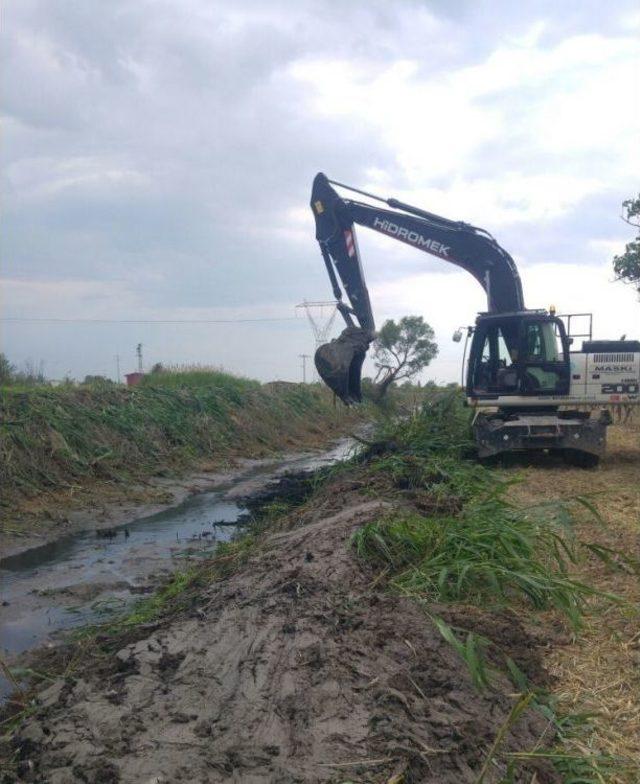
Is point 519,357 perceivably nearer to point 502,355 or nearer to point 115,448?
point 502,355

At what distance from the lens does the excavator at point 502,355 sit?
10.7m

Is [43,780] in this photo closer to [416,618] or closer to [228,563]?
[416,618]

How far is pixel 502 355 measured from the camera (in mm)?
11438

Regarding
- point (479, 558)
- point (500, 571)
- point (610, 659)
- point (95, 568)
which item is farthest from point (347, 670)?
point (95, 568)

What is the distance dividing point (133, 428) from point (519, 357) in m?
7.04

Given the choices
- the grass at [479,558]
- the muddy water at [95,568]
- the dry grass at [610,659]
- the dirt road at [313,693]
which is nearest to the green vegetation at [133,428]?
the muddy water at [95,568]

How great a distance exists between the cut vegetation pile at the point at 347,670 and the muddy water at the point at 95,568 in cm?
69

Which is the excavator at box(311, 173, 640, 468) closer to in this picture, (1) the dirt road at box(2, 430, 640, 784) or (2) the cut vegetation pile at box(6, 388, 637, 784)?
(2) the cut vegetation pile at box(6, 388, 637, 784)

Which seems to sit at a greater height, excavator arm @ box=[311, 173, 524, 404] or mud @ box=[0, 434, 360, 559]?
excavator arm @ box=[311, 173, 524, 404]

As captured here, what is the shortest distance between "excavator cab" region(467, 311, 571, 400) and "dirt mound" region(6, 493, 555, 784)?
287 inches

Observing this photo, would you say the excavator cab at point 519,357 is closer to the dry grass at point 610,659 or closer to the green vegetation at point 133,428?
the dry grass at point 610,659

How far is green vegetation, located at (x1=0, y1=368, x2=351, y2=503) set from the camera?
11414 mm

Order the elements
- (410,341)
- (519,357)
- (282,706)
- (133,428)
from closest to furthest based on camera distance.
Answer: (282,706) → (519,357) → (133,428) → (410,341)

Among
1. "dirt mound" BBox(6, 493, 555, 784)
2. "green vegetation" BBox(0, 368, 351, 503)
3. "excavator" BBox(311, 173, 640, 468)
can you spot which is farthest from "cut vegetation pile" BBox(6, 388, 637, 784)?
"green vegetation" BBox(0, 368, 351, 503)
